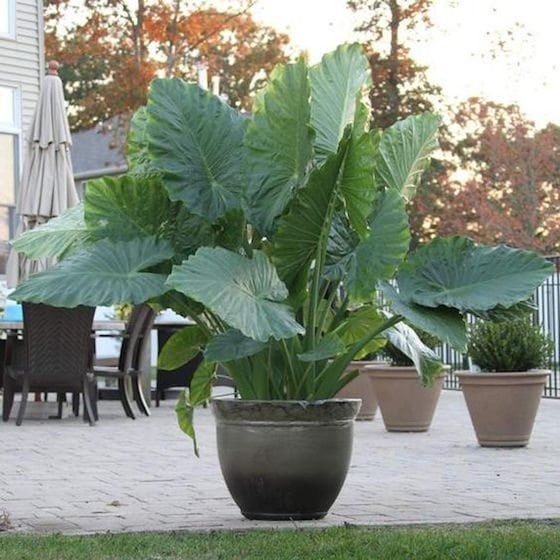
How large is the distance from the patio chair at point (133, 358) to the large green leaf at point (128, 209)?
213 inches

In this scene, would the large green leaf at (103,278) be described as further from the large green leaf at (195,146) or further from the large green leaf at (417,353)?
the large green leaf at (417,353)

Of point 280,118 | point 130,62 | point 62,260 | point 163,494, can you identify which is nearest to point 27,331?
point 163,494

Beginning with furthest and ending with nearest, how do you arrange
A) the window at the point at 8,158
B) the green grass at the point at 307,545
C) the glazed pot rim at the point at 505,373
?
the window at the point at 8,158
the glazed pot rim at the point at 505,373
the green grass at the point at 307,545

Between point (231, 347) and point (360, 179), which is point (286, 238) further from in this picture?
point (231, 347)

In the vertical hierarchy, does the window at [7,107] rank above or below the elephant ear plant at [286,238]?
above

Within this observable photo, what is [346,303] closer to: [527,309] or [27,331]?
[527,309]

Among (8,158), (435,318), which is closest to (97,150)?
(8,158)

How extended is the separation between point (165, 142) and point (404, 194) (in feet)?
3.86

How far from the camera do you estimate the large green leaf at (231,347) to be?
16.5 ft

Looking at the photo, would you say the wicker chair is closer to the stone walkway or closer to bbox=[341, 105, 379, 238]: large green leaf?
the stone walkway

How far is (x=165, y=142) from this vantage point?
17.8ft

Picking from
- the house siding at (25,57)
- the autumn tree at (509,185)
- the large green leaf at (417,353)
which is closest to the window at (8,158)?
the house siding at (25,57)

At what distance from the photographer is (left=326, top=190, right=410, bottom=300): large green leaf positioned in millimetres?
5180

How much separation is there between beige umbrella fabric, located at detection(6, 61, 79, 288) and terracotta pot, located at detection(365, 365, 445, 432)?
13.9ft
